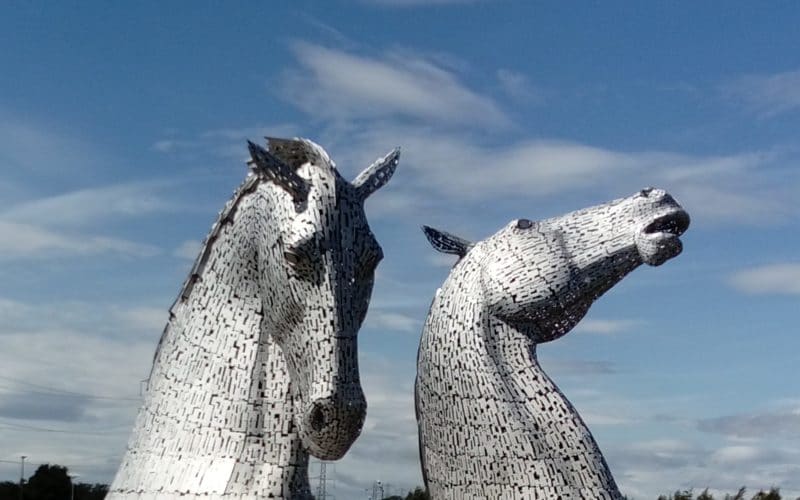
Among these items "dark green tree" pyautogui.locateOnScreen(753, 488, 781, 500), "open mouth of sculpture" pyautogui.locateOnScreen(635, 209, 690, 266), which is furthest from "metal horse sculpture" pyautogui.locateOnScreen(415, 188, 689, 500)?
"dark green tree" pyautogui.locateOnScreen(753, 488, 781, 500)

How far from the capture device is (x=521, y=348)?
977 cm

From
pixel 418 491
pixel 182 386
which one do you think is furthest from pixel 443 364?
pixel 418 491

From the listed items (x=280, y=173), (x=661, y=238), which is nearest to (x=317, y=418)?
(x=280, y=173)

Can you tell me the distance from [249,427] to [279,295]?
0.68 meters

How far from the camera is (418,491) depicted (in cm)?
3259

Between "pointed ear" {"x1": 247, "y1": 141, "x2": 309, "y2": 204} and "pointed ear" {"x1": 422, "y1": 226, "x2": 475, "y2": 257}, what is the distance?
4.90 m

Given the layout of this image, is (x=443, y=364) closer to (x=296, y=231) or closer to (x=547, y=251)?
(x=547, y=251)

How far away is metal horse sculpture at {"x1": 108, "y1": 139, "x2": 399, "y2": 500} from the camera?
558 centimetres

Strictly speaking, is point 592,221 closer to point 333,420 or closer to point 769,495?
point 333,420

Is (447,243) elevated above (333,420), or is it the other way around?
(447,243)

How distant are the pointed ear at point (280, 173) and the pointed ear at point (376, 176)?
0.36 meters

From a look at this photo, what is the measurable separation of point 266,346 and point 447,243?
483 centimetres

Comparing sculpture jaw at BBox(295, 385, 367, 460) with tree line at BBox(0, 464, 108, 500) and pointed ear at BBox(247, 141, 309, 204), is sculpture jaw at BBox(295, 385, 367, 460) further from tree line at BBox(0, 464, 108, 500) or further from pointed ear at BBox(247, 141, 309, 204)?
tree line at BBox(0, 464, 108, 500)

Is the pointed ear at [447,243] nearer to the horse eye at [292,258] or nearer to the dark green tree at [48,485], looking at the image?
the horse eye at [292,258]
